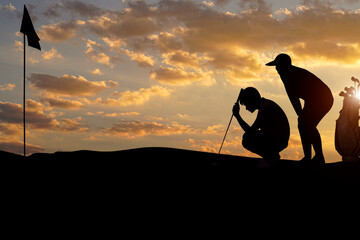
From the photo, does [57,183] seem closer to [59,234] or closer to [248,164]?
[59,234]

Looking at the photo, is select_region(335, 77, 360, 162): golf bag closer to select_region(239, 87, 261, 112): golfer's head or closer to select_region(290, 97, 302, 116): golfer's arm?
select_region(290, 97, 302, 116): golfer's arm

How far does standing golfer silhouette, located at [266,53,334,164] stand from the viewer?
9625mm

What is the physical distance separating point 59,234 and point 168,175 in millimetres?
2650

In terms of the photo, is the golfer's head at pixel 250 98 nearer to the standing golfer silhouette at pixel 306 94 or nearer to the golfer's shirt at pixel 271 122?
the golfer's shirt at pixel 271 122

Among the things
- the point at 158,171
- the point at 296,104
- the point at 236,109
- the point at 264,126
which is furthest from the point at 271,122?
the point at 158,171

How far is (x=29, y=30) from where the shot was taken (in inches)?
524

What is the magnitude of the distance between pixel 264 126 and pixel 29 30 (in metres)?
8.10

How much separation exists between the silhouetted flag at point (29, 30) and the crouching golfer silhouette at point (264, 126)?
286 inches

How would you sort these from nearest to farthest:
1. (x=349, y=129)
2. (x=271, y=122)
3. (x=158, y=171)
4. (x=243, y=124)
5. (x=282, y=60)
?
1. (x=271, y=122)
2. (x=243, y=124)
3. (x=158, y=171)
4. (x=282, y=60)
5. (x=349, y=129)

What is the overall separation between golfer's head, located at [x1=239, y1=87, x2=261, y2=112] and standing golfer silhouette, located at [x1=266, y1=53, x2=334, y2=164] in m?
0.93

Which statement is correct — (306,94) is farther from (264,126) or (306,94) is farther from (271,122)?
(264,126)

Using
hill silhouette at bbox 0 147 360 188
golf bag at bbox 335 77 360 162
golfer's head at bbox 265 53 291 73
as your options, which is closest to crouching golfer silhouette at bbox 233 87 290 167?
hill silhouette at bbox 0 147 360 188

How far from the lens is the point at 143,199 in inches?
327

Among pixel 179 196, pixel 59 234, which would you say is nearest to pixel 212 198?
pixel 179 196
